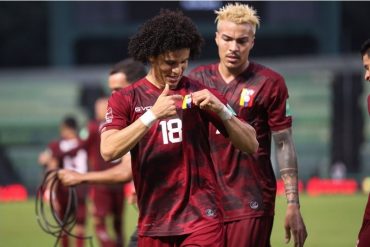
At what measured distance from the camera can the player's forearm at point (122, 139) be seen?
296 inches

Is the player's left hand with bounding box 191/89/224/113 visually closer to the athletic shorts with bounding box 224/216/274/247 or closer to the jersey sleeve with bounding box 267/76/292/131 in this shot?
the jersey sleeve with bounding box 267/76/292/131

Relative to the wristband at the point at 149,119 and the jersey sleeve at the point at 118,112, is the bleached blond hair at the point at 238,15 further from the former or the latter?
the wristband at the point at 149,119

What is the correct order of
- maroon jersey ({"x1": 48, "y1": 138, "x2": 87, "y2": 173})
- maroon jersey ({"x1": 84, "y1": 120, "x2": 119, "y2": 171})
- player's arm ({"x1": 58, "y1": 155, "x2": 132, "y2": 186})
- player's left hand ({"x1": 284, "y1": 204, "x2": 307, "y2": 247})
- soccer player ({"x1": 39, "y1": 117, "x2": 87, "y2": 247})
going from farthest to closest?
maroon jersey ({"x1": 48, "y1": 138, "x2": 87, "y2": 173})
soccer player ({"x1": 39, "y1": 117, "x2": 87, "y2": 247})
maroon jersey ({"x1": 84, "y1": 120, "x2": 119, "y2": 171})
player's arm ({"x1": 58, "y1": 155, "x2": 132, "y2": 186})
player's left hand ({"x1": 284, "y1": 204, "x2": 307, "y2": 247})

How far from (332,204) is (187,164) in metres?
17.6

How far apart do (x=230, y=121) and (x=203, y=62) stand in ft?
73.3


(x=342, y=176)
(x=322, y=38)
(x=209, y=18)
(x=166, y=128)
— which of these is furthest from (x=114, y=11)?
(x=166, y=128)

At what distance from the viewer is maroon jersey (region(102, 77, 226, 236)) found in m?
7.80

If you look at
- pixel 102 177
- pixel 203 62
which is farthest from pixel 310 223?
pixel 102 177

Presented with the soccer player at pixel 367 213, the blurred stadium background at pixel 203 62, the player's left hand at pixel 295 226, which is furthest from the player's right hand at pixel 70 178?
the blurred stadium background at pixel 203 62

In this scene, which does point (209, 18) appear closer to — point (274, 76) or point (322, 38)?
point (322, 38)

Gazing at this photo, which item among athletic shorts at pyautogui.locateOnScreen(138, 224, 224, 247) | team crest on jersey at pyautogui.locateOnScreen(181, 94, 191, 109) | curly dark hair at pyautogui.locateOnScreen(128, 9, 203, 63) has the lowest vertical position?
athletic shorts at pyautogui.locateOnScreen(138, 224, 224, 247)

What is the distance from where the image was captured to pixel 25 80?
1235 inches

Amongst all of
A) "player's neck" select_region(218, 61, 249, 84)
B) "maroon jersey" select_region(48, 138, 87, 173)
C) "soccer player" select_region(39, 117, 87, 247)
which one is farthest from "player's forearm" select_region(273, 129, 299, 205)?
"maroon jersey" select_region(48, 138, 87, 173)

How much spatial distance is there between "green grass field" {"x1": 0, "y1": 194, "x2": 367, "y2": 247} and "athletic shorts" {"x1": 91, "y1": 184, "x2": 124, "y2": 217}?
0.80 m
